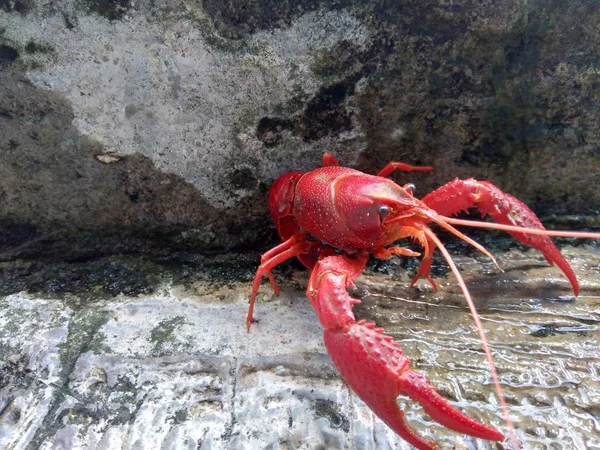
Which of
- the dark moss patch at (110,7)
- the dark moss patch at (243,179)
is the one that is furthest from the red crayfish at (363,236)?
the dark moss patch at (110,7)

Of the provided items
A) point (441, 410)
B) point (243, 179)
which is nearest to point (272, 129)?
point (243, 179)

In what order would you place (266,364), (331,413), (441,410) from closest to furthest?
(441,410), (331,413), (266,364)

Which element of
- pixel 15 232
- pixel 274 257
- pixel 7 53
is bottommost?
pixel 274 257

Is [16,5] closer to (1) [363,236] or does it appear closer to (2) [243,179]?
(2) [243,179]

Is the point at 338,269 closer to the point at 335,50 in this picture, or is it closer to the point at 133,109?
the point at 335,50

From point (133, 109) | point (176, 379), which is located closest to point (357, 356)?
point (176, 379)

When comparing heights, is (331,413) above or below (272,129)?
below

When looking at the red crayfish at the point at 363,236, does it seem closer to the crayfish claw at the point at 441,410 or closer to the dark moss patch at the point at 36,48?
the crayfish claw at the point at 441,410
